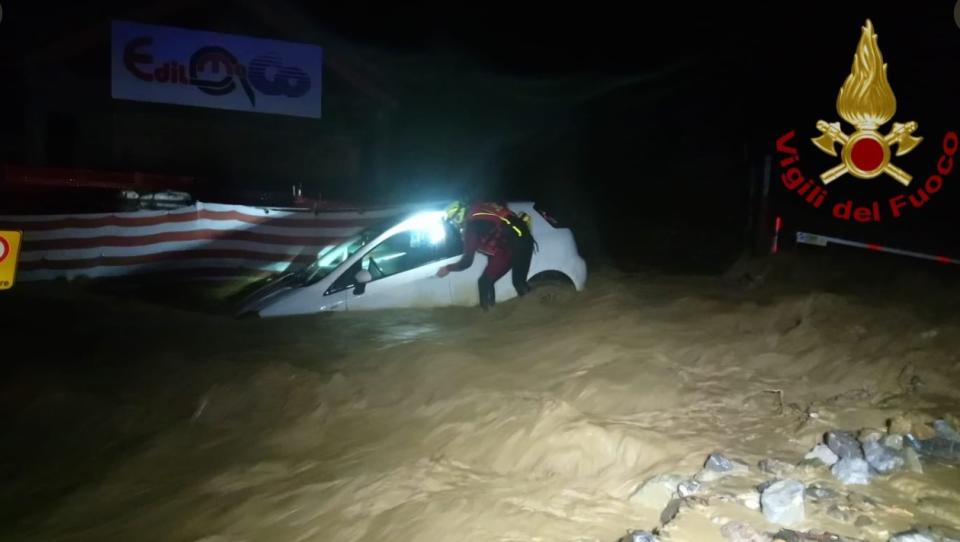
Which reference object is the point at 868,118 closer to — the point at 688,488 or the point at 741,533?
the point at 688,488

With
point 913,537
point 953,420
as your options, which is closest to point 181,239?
point 953,420

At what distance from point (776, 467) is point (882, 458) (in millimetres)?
628

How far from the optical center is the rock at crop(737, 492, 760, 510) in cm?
409

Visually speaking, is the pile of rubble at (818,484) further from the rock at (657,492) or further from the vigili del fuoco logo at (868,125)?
the vigili del fuoco logo at (868,125)

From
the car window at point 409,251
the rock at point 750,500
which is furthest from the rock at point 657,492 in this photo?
the car window at point 409,251

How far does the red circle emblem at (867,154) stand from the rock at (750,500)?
641 centimetres

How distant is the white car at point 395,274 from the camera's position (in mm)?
9070

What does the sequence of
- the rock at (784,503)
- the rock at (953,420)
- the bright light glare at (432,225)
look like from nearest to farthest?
the rock at (784,503) → the rock at (953,420) → the bright light glare at (432,225)

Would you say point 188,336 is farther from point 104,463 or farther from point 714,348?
point 714,348

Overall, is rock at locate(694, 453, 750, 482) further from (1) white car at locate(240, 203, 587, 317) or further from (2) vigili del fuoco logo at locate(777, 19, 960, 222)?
(2) vigili del fuoco logo at locate(777, 19, 960, 222)

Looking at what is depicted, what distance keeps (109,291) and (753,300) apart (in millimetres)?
8928

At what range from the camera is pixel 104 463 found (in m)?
5.51

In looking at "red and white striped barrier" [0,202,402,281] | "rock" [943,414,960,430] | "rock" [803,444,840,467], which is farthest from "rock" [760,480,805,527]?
"red and white striped barrier" [0,202,402,281]

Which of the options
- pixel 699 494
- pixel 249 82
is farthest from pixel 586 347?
pixel 249 82
